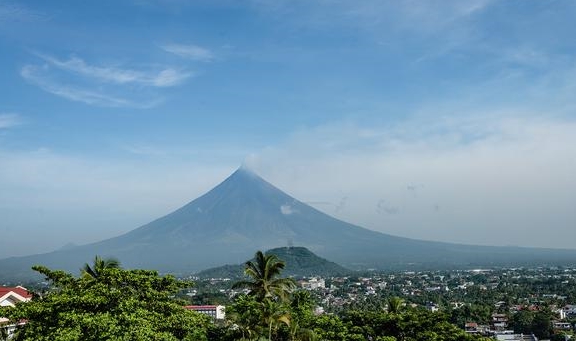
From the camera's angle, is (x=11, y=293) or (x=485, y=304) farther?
(x=485, y=304)

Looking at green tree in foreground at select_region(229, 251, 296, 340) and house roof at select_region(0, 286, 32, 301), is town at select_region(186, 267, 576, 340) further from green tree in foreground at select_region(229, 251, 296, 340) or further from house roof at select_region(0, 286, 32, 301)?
house roof at select_region(0, 286, 32, 301)

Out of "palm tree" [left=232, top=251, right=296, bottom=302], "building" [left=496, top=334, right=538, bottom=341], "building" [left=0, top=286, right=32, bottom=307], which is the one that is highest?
"palm tree" [left=232, top=251, right=296, bottom=302]

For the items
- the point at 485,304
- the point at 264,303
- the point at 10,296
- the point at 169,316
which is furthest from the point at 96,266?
the point at 485,304

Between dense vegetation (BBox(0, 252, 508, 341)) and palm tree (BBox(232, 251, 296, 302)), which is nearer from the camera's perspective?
dense vegetation (BBox(0, 252, 508, 341))

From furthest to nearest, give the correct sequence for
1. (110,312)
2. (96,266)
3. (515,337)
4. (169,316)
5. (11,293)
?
(515,337)
(11,293)
(96,266)
(169,316)
(110,312)

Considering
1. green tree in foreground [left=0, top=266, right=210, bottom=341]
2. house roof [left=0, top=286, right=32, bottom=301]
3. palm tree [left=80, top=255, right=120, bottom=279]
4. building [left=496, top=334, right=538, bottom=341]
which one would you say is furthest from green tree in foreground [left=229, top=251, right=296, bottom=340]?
building [left=496, top=334, right=538, bottom=341]

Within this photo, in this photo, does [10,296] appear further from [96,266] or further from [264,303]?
[264,303]

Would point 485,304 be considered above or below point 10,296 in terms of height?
below

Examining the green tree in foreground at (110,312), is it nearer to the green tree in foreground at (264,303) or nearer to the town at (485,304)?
the green tree in foreground at (264,303)
